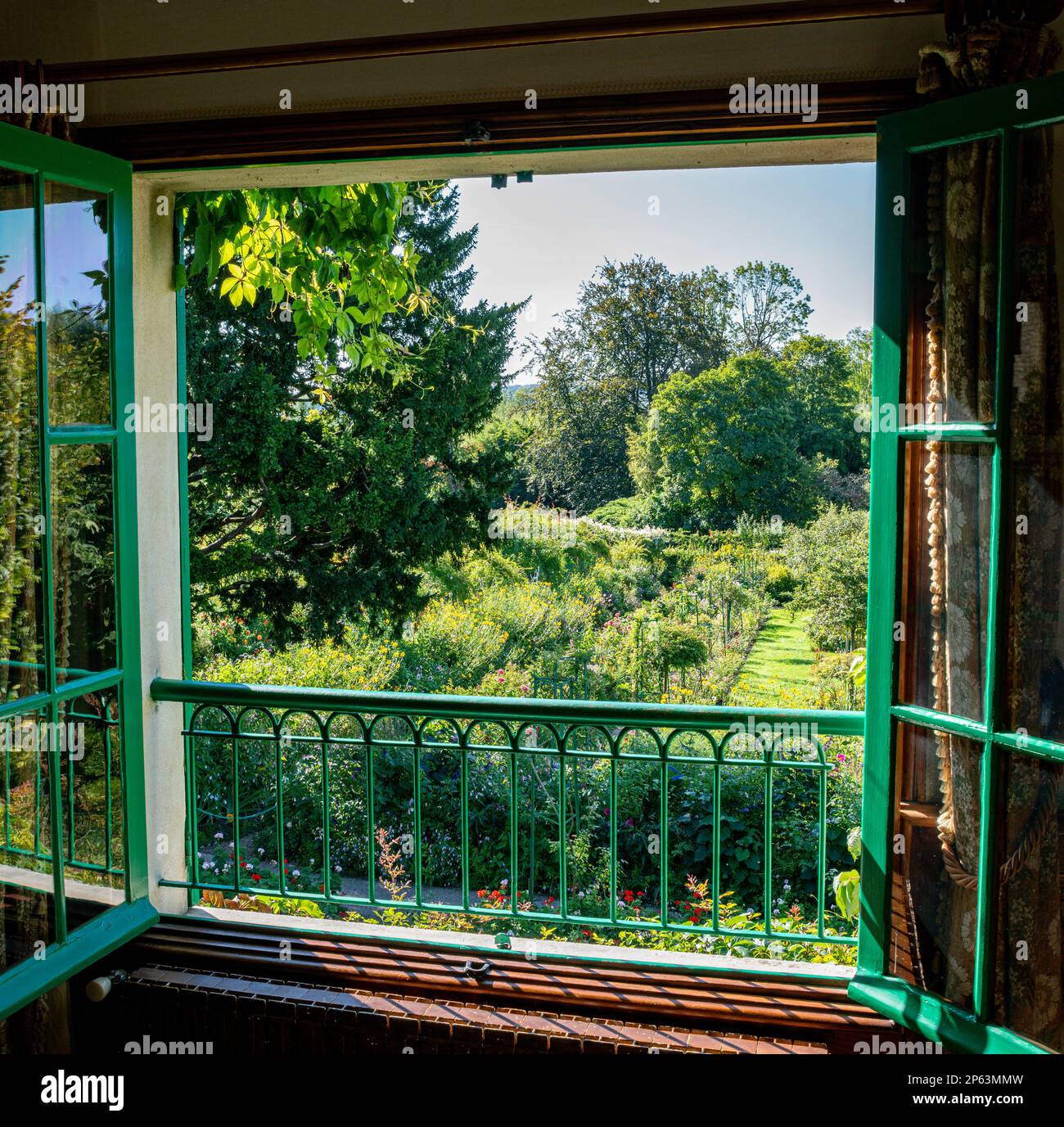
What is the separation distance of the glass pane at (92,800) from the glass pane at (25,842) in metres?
0.06

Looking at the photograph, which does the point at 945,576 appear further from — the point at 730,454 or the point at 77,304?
the point at 730,454

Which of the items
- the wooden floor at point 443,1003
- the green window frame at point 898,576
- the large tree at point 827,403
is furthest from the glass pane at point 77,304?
the large tree at point 827,403

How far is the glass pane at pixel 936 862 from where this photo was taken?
164 centimetres

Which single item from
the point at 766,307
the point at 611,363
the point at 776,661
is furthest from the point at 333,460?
the point at 766,307

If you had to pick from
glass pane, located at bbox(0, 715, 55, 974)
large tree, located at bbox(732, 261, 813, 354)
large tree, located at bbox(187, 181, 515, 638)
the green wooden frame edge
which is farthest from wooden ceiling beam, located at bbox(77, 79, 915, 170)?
large tree, located at bbox(732, 261, 813, 354)

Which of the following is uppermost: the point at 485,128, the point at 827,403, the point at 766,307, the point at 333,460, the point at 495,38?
the point at 766,307

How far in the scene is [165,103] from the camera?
6.97ft

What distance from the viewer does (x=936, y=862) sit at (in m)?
1.71

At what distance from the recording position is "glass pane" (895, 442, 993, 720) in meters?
1.62

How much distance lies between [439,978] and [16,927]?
2.87 ft

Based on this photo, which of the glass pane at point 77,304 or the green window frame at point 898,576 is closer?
the green window frame at point 898,576

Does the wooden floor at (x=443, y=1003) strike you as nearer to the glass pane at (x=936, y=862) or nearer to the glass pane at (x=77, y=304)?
the glass pane at (x=936, y=862)

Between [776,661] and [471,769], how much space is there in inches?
114
